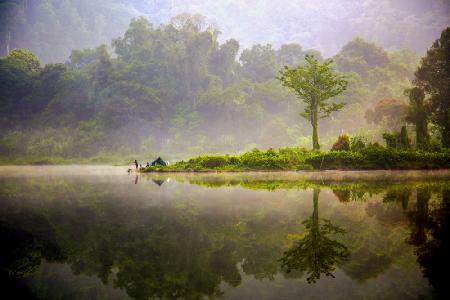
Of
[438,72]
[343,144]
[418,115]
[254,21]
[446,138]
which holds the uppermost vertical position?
[254,21]

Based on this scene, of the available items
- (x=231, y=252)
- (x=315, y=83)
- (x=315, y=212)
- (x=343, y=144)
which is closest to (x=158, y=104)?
(x=315, y=83)

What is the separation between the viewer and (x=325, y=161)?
23.4 metres

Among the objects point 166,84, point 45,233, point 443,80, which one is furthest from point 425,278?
point 166,84

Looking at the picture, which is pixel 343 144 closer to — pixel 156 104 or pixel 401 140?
pixel 401 140

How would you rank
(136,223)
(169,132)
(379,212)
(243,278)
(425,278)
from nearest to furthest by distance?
(425,278), (243,278), (136,223), (379,212), (169,132)

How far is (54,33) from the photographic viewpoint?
435 feet

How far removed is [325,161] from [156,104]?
5621cm

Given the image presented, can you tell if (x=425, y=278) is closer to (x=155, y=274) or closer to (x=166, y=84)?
(x=155, y=274)

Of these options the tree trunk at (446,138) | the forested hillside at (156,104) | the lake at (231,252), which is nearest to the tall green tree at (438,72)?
the tree trunk at (446,138)

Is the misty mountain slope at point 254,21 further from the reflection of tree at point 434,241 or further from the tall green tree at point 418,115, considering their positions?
the reflection of tree at point 434,241

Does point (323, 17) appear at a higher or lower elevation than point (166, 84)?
higher

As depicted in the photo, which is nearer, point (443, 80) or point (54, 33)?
point (443, 80)

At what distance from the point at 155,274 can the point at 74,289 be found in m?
0.91

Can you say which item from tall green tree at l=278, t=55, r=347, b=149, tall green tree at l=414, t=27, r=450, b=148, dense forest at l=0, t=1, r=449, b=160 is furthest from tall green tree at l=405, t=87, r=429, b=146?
dense forest at l=0, t=1, r=449, b=160
